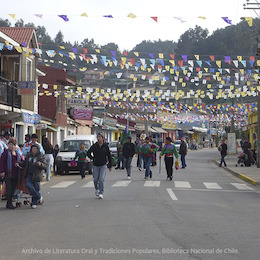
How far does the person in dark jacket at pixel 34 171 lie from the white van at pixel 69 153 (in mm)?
12172

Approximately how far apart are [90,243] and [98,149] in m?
6.65

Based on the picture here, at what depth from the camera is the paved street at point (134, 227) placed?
7.15 meters

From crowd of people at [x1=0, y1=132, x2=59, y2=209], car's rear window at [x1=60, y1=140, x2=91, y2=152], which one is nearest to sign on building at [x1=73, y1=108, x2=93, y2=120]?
car's rear window at [x1=60, y1=140, x2=91, y2=152]

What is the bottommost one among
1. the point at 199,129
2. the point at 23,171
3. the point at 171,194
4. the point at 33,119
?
the point at 171,194

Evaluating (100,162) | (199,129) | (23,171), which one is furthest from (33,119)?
(199,129)

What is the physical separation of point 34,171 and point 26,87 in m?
15.8

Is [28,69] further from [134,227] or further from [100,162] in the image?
[134,227]

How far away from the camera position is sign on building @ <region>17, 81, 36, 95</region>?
89.7 feet

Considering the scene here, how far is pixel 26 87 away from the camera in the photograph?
27.4 meters

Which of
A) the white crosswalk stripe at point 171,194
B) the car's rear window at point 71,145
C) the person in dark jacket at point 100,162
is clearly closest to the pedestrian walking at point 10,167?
the person in dark jacket at point 100,162

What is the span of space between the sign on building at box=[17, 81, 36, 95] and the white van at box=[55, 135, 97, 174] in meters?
3.22

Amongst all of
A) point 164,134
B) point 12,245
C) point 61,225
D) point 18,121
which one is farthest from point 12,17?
point 164,134

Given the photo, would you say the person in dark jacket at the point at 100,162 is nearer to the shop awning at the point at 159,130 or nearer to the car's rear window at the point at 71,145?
the car's rear window at the point at 71,145

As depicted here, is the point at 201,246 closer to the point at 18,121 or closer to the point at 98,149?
the point at 98,149
